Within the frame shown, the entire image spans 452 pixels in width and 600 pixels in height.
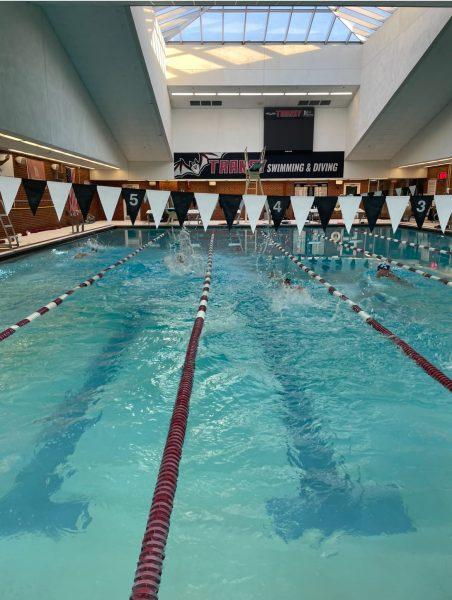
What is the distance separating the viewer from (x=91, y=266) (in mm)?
9359

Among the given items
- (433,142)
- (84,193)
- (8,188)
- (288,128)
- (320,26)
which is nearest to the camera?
(8,188)

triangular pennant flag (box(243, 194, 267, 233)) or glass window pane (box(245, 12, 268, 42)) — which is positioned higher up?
glass window pane (box(245, 12, 268, 42))

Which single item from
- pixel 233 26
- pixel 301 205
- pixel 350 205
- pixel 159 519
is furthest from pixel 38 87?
pixel 159 519

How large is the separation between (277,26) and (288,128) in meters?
4.21

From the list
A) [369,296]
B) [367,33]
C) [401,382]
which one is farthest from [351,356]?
[367,33]

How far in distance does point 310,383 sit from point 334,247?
9087 mm

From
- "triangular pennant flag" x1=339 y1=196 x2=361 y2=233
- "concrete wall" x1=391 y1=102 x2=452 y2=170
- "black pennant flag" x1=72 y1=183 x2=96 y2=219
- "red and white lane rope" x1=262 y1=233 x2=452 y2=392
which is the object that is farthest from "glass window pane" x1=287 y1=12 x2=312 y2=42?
"red and white lane rope" x1=262 y1=233 x2=452 y2=392

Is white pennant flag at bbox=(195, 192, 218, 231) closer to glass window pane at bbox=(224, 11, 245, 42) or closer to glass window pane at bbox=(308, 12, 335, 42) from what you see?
glass window pane at bbox=(224, 11, 245, 42)

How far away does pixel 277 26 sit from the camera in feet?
54.4

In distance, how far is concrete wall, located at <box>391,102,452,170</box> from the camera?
49.0 feet

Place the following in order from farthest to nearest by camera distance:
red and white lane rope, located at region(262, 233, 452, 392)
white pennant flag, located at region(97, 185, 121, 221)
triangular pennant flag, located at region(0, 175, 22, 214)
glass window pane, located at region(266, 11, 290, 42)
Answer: glass window pane, located at region(266, 11, 290, 42) < white pennant flag, located at region(97, 185, 121, 221) < triangular pennant flag, located at region(0, 175, 22, 214) < red and white lane rope, located at region(262, 233, 452, 392)

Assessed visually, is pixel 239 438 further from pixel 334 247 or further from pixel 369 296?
pixel 334 247

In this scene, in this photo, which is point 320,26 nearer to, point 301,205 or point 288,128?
point 288,128

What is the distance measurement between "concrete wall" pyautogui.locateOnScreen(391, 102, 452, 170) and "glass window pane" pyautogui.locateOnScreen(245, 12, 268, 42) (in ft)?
23.3
